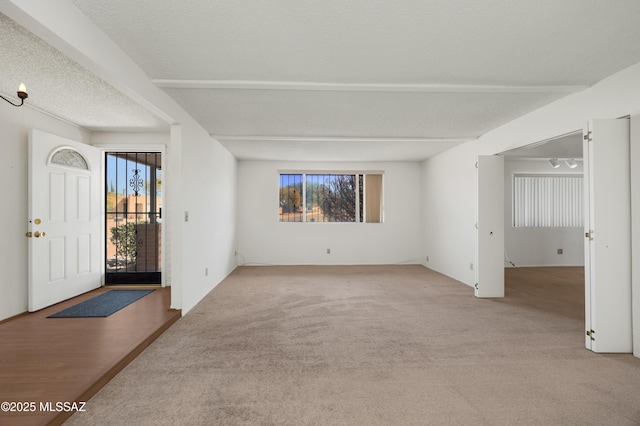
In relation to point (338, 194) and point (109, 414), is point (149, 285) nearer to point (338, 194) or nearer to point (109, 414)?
point (109, 414)

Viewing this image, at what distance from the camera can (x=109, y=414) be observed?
1.83 metres

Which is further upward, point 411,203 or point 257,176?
point 257,176

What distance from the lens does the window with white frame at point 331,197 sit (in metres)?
7.27

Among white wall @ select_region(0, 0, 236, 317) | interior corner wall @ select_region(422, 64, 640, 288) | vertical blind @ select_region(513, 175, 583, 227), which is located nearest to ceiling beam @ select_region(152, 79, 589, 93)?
interior corner wall @ select_region(422, 64, 640, 288)

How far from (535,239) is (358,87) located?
6261 mm

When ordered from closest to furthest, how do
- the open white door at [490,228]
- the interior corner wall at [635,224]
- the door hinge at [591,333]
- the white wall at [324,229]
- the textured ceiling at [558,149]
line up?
the interior corner wall at [635,224] → the door hinge at [591,333] → the open white door at [490,228] → the textured ceiling at [558,149] → the white wall at [324,229]

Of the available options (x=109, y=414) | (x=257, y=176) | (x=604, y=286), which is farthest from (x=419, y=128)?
(x=109, y=414)

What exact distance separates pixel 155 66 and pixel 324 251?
17.3ft

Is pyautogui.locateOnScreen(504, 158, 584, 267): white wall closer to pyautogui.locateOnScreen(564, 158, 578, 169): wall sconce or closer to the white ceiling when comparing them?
pyautogui.locateOnScreen(564, 158, 578, 169): wall sconce

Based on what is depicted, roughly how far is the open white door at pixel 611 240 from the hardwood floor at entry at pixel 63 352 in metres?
3.99

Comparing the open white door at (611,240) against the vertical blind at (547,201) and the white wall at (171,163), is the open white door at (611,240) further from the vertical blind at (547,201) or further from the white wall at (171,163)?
the vertical blind at (547,201)

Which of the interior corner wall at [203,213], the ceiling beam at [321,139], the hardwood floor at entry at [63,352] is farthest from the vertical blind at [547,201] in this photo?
the hardwood floor at entry at [63,352]

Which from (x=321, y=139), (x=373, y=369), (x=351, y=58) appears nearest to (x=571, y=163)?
(x=321, y=139)

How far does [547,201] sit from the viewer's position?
7.04 m
